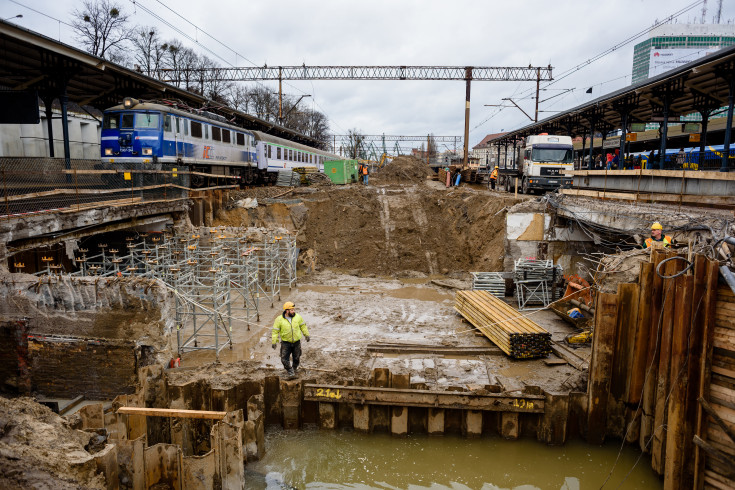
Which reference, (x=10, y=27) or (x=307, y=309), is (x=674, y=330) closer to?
(x=307, y=309)

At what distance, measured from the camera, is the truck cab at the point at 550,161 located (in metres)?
26.5

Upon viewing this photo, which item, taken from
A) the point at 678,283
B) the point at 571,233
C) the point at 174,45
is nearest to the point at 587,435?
the point at 678,283

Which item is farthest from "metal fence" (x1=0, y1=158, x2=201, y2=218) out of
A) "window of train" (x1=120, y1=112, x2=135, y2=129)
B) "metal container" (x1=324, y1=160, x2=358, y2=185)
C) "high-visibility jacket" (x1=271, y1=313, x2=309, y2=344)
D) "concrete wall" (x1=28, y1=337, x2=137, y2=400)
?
"metal container" (x1=324, y1=160, x2=358, y2=185)

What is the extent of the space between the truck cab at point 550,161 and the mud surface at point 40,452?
25712 millimetres

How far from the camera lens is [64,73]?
17.8 meters

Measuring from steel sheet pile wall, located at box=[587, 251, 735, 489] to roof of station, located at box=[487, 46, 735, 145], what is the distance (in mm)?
10786

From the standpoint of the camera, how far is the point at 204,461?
6855 mm

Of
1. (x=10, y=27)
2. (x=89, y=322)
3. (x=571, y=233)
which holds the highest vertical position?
(x=10, y=27)

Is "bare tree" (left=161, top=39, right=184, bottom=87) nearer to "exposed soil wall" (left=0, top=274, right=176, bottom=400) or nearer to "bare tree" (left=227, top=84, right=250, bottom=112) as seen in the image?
"bare tree" (left=227, top=84, right=250, bottom=112)

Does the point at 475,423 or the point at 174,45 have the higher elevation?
the point at 174,45

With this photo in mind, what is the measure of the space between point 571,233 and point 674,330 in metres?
11.4

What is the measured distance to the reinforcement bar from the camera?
854cm

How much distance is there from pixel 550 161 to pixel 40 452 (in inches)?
1058

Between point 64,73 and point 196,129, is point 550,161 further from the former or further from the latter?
point 64,73
